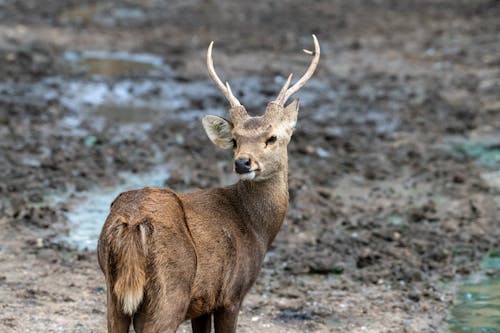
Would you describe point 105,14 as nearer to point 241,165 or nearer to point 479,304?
point 479,304

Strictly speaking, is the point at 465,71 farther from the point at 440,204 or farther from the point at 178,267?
the point at 178,267

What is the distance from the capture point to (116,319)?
4926mm

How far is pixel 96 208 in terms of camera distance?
28.3 ft

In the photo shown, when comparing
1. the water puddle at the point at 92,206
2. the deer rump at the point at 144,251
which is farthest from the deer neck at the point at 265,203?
the water puddle at the point at 92,206

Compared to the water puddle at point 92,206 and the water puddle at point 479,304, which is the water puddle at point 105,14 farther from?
the water puddle at point 479,304

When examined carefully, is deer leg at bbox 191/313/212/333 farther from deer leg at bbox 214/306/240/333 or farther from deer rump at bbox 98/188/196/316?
deer rump at bbox 98/188/196/316

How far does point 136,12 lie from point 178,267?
1332 centimetres

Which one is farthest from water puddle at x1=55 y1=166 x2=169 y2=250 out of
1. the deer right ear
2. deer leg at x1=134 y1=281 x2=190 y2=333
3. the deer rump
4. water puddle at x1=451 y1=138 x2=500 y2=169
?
water puddle at x1=451 y1=138 x2=500 y2=169

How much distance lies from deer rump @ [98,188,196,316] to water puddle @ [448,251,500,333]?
2.73 metres

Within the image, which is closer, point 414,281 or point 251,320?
point 251,320

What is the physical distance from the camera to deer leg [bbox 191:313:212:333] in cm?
564

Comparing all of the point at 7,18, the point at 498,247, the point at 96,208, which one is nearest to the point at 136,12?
the point at 7,18

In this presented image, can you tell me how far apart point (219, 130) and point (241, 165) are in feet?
1.93

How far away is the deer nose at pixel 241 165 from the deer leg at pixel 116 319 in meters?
1.21
